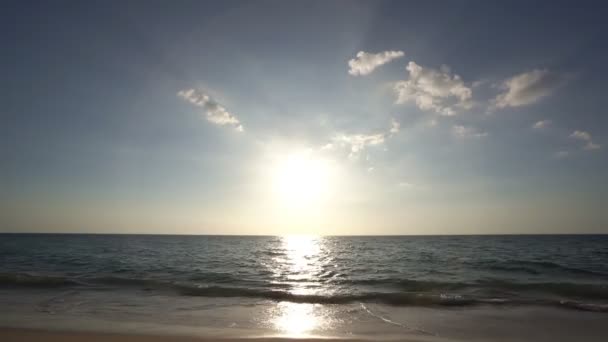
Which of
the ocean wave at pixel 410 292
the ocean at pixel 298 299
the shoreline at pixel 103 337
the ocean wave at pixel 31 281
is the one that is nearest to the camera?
the shoreline at pixel 103 337

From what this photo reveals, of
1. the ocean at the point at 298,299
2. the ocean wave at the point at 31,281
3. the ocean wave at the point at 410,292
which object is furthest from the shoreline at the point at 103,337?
the ocean wave at the point at 31,281

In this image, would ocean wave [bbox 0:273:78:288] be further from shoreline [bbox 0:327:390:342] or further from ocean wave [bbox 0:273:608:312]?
shoreline [bbox 0:327:390:342]

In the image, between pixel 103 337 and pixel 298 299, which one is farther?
pixel 298 299

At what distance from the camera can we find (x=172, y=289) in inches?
628

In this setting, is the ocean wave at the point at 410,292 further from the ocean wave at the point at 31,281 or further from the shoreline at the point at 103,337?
the shoreline at the point at 103,337

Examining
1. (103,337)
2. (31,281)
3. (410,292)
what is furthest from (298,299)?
(31,281)

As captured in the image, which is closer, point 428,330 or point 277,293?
point 428,330

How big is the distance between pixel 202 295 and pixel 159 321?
557cm

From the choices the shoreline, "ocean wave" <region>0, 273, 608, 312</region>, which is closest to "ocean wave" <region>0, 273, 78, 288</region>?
"ocean wave" <region>0, 273, 608, 312</region>

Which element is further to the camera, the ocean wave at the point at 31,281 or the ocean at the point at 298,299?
the ocean wave at the point at 31,281

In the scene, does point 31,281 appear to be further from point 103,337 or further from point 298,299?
point 298,299

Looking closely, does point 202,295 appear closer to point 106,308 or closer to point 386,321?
point 106,308

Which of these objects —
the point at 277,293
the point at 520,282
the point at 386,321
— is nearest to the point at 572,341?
the point at 386,321

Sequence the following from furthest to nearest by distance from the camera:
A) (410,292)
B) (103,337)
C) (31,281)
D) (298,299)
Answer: (31,281)
(410,292)
(298,299)
(103,337)
